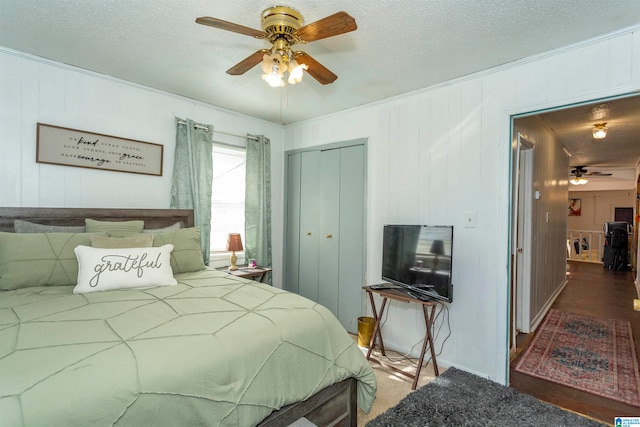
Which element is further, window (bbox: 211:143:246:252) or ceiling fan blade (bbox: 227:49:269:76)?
window (bbox: 211:143:246:252)

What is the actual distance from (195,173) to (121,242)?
4.15 feet

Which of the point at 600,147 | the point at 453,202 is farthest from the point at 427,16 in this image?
the point at 600,147

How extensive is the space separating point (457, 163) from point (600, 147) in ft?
Answer: 13.6

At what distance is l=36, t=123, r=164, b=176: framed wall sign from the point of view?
8.69ft

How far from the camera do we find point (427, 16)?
6.44 feet

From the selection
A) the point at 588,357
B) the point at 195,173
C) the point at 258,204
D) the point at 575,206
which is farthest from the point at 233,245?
the point at 575,206

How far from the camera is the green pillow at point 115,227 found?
257 centimetres

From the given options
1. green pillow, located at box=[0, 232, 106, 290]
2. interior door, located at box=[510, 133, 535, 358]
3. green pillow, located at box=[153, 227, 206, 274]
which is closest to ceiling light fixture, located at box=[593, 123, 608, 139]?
interior door, located at box=[510, 133, 535, 358]

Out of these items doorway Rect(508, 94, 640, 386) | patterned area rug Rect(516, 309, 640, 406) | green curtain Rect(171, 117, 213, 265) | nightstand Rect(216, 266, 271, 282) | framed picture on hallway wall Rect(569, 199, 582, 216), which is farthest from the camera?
framed picture on hallway wall Rect(569, 199, 582, 216)

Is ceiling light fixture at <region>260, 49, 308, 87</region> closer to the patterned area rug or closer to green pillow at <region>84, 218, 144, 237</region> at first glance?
green pillow at <region>84, 218, 144, 237</region>

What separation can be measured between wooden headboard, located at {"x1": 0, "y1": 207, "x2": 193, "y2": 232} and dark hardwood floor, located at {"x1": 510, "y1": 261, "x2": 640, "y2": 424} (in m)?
3.35

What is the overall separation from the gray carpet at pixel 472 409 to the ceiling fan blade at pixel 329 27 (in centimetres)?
230

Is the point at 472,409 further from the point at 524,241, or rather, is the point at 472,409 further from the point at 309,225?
the point at 309,225

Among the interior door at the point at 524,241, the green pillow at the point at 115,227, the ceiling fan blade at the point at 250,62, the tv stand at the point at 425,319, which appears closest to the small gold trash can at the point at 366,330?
the tv stand at the point at 425,319
